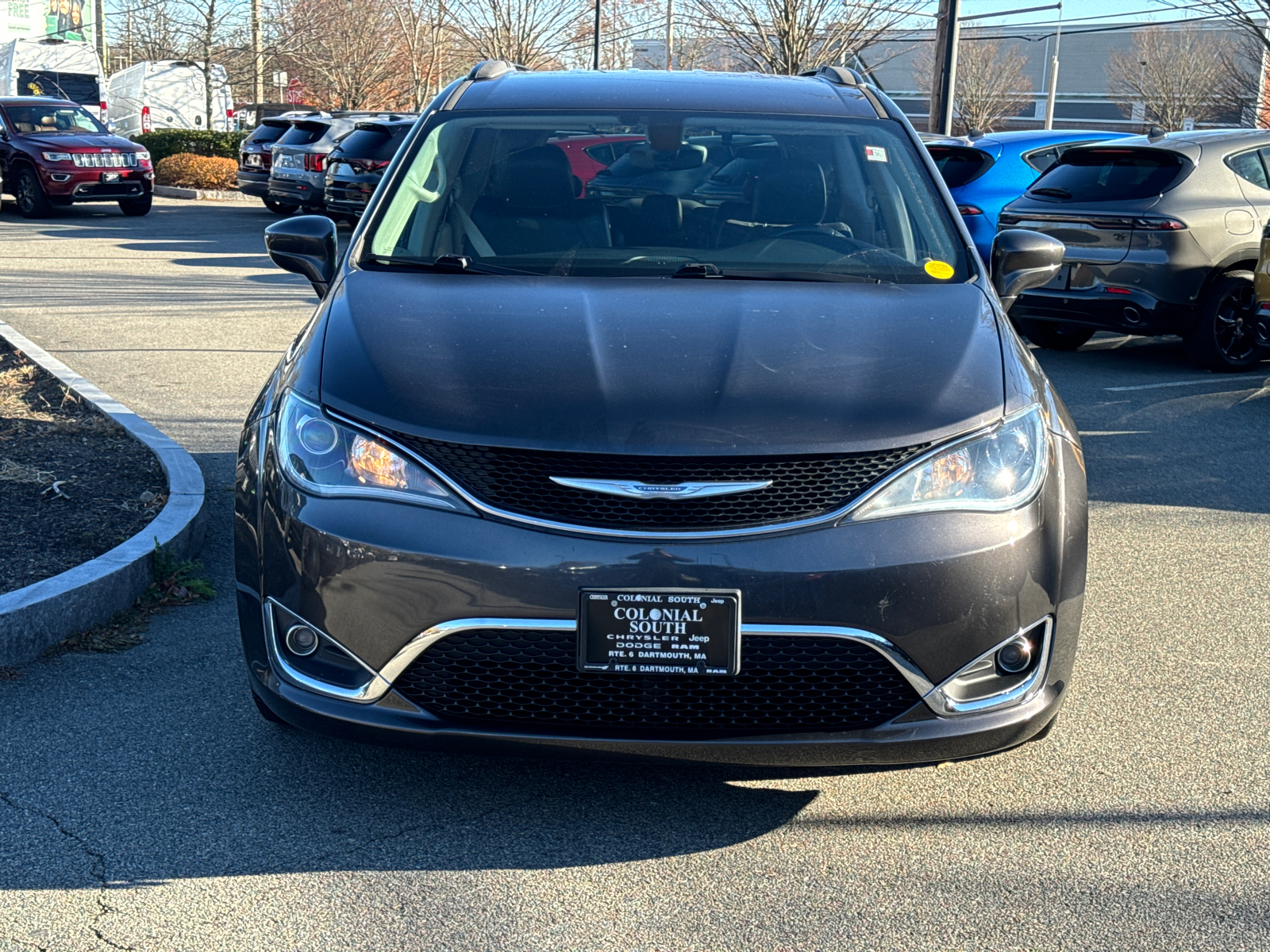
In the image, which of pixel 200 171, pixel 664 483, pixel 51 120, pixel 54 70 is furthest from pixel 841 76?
pixel 54 70

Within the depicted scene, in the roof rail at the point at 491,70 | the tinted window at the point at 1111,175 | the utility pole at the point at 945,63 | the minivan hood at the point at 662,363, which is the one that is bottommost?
the minivan hood at the point at 662,363

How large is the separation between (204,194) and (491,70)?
21.9m

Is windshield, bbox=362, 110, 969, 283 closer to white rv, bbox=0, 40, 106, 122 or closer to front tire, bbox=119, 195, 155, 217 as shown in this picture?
front tire, bbox=119, 195, 155, 217

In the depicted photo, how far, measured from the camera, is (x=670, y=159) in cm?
452

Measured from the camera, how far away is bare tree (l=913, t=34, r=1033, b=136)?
66500 millimetres

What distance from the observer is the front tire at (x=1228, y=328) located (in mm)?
9430

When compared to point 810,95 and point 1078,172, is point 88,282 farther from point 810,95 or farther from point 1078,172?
point 810,95

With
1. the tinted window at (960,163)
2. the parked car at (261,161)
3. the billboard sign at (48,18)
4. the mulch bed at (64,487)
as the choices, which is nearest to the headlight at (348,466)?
the mulch bed at (64,487)

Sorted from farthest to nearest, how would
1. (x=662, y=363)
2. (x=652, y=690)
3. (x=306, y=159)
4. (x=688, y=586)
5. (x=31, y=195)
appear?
(x=31, y=195)
(x=306, y=159)
(x=662, y=363)
(x=652, y=690)
(x=688, y=586)

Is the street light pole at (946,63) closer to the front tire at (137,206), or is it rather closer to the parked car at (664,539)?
the front tire at (137,206)

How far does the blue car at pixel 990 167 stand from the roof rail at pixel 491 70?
670 centimetres

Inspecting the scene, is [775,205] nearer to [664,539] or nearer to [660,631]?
[664,539]

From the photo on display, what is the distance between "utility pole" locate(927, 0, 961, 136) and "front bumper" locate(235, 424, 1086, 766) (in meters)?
14.6

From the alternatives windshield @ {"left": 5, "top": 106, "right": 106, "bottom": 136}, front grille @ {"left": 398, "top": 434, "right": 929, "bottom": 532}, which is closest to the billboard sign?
windshield @ {"left": 5, "top": 106, "right": 106, "bottom": 136}
